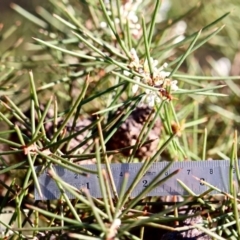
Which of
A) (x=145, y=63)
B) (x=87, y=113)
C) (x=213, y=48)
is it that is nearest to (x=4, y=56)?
(x=87, y=113)

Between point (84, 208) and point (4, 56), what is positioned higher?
point (4, 56)

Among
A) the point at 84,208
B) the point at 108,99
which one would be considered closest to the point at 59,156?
the point at 84,208

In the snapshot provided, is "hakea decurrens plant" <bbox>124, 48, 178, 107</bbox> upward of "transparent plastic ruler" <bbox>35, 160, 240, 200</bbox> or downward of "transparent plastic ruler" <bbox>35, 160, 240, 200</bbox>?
upward

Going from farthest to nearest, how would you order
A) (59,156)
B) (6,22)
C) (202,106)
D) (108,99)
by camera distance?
(6,22)
(202,106)
(108,99)
(59,156)

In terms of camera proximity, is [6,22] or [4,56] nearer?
[4,56]

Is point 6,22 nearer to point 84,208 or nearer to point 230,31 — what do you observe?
point 230,31

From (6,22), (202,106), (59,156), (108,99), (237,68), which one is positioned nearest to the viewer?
(59,156)

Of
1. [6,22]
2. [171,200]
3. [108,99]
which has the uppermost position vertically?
[6,22]

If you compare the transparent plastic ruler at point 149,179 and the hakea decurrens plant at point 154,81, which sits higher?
the hakea decurrens plant at point 154,81
